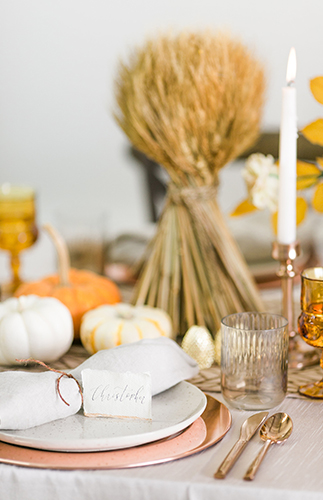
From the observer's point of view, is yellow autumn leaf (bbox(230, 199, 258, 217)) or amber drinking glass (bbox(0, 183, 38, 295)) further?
amber drinking glass (bbox(0, 183, 38, 295))

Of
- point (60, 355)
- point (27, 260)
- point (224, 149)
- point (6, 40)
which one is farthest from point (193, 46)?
point (6, 40)

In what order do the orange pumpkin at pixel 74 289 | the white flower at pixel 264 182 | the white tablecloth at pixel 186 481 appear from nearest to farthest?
1. the white tablecloth at pixel 186 481
2. the white flower at pixel 264 182
3. the orange pumpkin at pixel 74 289

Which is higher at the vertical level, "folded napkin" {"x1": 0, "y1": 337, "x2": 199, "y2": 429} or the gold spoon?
"folded napkin" {"x1": 0, "y1": 337, "x2": 199, "y2": 429}

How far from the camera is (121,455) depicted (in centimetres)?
60

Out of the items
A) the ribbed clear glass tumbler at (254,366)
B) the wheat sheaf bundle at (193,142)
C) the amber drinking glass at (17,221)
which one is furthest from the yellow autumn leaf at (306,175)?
the amber drinking glass at (17,221)

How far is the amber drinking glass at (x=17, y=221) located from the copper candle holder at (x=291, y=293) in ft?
1.75

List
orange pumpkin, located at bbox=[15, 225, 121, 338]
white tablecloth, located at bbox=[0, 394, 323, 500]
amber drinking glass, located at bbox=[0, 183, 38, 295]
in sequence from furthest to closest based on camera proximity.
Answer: amber drinking glass, located at bbox=[0, 183, 38, 295] → orange pumpkin, located at bbox=[15, 225, 121, 338] → white tablecloth, located at bbox=[0, 394, 323, 500]

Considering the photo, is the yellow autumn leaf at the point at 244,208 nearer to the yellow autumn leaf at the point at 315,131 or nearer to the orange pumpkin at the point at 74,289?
the yellow autumn leaf at the point at 315,131

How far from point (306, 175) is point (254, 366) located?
12.4 inches

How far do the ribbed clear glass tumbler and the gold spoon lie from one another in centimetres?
4

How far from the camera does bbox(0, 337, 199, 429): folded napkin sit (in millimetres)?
628

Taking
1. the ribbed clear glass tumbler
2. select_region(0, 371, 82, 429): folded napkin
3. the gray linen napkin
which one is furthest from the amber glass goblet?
select_region(0, 371, 82, 429): folded napkin

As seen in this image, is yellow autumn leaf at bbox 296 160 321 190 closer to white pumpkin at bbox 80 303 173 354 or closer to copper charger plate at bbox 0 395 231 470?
white pumpkin at bbox 80 303 173 354

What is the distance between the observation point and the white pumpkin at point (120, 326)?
2.88ft
